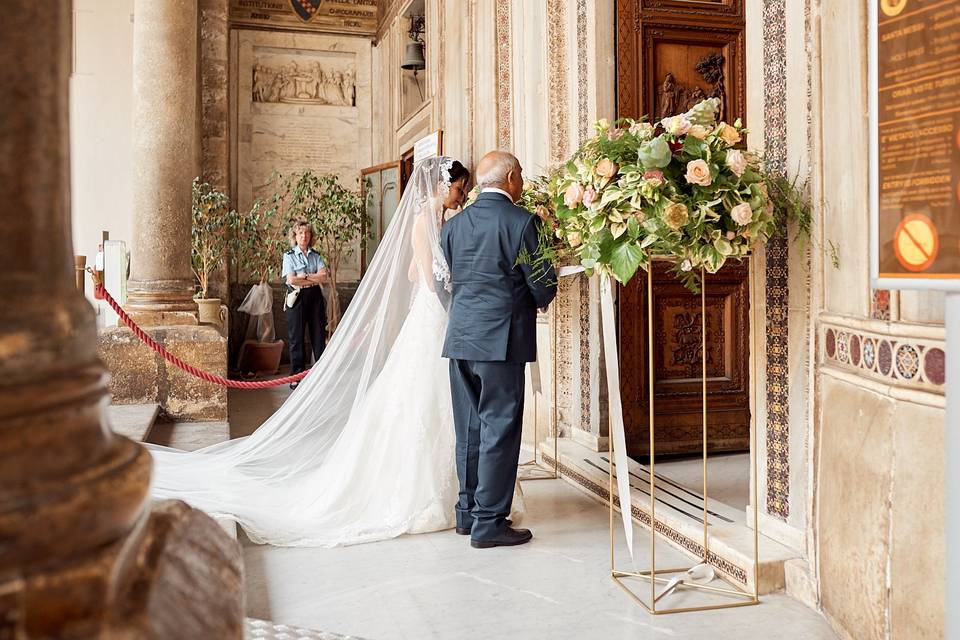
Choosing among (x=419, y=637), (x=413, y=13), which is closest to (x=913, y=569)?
(x=419, y=637)

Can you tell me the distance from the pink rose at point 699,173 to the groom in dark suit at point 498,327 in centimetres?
110

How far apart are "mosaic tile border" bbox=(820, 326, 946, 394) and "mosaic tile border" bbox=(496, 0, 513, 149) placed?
4.30 m

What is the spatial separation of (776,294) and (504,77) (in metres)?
4.13

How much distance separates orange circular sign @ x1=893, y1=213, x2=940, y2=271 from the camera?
1497 mm

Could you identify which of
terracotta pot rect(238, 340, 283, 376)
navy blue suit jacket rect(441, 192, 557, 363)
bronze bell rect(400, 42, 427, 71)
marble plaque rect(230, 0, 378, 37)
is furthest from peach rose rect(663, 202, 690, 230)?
marble plaque rect(230, 0, 378, 37)

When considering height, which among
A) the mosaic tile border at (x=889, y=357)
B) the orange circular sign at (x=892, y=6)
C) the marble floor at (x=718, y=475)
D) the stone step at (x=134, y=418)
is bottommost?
the marble floor at (x=718, y=475)

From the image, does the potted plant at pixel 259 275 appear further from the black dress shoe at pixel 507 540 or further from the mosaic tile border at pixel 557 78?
the black dress shoe at pixel 507 540

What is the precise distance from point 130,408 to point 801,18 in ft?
17.4

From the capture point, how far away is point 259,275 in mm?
12289

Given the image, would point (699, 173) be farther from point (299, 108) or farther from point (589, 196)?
point (299, 108)

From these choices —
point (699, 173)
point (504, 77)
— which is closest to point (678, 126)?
point (699, 173)

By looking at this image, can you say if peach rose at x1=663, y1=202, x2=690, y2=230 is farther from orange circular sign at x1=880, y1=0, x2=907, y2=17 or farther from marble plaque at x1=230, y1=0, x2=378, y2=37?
marble plaque at x1=230, y1=0, x2=378, y2=37

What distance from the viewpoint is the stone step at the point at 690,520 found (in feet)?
11.1

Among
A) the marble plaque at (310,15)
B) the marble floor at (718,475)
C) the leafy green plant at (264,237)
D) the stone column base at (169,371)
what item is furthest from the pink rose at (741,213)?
the marble plaque at (310,15)
